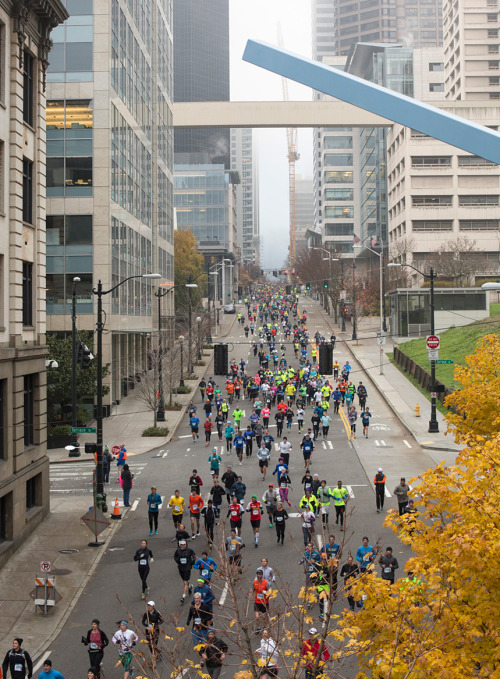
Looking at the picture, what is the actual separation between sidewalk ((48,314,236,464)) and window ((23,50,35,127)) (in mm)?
15807

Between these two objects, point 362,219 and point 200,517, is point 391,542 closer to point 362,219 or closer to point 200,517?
point 200,517

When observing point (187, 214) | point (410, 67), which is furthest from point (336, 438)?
point (187, 214)

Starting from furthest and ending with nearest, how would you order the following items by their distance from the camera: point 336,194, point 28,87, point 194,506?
point 336,194, point 28,87, point 194,506

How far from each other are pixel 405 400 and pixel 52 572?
29.0 m

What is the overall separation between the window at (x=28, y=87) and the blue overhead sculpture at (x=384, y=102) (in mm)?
8671

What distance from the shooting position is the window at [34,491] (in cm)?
2269

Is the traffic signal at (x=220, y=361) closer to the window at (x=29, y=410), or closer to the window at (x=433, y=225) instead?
the window at (x=29, y=410)

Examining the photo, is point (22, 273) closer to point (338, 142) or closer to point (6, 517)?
point (6, 517)

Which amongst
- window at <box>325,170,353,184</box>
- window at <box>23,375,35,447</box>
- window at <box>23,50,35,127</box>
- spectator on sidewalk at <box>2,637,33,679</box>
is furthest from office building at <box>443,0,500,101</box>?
spectator on sidewalk at <box>2,637,33,679</box>

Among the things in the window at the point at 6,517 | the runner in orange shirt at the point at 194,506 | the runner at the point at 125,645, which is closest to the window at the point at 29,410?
the window at the point at 6,517

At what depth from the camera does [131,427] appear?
39406 mm

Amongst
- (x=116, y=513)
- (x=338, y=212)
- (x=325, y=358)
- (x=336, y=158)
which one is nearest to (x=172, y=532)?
(x=116, y=513)

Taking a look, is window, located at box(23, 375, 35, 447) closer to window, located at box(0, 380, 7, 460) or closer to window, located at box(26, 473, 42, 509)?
window, located at box(26, 473, 42, 509)

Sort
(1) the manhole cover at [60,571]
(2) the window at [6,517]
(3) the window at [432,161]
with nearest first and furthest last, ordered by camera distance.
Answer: (1) the manhole cover at [60,571] < (2) the window at [6,517] < (3) the window at [432,161]
